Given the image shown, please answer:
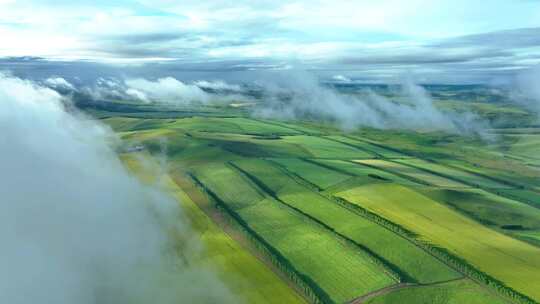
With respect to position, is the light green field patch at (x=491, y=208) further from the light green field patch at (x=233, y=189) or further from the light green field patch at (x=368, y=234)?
the light green field patch at (x=233, y=189)

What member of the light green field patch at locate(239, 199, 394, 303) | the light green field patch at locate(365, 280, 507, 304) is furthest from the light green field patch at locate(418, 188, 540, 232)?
the light green field patch at locate(239, 199, 394, 303)

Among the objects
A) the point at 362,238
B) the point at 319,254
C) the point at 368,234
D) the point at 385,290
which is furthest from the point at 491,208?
the point at 385,290

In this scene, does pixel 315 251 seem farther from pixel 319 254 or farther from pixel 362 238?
pixel 362 238

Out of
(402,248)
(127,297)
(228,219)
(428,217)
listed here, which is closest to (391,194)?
(428,217)

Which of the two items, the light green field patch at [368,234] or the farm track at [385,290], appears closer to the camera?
the farm track at [385,290]

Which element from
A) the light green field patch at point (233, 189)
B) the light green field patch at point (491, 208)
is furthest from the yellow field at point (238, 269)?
the light green field patch at point (491, 208)

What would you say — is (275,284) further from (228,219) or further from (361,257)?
(228,219)

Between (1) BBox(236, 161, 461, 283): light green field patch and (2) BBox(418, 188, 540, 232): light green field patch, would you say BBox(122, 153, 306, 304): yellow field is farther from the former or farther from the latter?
(2) BBox(418, 188, 540, 232): light green field patch
